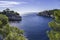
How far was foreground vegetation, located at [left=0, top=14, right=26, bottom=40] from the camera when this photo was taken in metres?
5.06

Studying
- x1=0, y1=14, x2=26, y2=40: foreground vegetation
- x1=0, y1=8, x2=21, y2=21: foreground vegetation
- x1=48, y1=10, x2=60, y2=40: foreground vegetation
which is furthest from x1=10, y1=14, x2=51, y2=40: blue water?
x1=48, y1=10, x2=60, y2=40: foreground vegetation

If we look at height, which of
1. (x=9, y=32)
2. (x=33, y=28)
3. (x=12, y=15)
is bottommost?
(x=33, y=28)

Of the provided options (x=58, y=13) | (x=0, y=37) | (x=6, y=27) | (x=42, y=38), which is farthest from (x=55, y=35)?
(x=42, y=38)

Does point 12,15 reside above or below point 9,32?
below

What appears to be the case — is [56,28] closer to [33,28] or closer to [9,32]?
[9,32]

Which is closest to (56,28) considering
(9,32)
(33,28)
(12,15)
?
(9,32)

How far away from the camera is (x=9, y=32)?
5652 mm

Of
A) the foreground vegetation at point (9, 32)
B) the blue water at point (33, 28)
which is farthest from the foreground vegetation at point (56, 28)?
the blue water at point (33, 28)

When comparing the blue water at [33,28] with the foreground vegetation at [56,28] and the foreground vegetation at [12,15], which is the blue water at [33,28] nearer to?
the foreground vegetation at [12,15]

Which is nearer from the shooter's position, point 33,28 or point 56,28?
point 56,28

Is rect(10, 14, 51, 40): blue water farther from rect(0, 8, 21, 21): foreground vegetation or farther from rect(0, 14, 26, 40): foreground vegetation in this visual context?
rect(0, 14, 26, 40): foreground vegetation

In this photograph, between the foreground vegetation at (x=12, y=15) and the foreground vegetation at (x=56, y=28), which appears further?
the foreground vegetation at (x=12, y=15)

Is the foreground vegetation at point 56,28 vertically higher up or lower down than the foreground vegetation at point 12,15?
higher up

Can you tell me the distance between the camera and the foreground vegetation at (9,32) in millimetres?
5064
